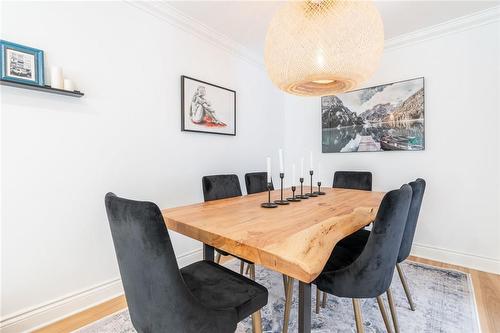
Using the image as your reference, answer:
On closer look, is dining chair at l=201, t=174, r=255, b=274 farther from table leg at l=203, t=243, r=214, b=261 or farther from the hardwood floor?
the hardwood floor

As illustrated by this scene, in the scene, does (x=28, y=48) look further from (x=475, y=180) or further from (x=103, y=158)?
(x=475, y=180)

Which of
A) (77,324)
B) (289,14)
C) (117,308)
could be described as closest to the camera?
(289,14)

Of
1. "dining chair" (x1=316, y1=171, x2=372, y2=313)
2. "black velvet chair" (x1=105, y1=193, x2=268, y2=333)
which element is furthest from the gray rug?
"dining chair" (x1=316, y1=171, x2=372, y2=313)

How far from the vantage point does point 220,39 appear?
2.80 m

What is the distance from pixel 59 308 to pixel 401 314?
228 centimetres

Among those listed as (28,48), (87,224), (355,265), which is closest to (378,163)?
(355,265)

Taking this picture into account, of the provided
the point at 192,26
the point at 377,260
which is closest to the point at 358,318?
the point at 377,260

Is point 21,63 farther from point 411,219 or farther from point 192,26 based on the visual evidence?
point 411,219

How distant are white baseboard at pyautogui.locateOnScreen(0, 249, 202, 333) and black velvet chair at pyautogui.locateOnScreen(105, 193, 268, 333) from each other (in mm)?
1144

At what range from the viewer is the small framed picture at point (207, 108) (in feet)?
8.19

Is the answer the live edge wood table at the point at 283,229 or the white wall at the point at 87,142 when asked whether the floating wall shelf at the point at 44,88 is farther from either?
the live edge wood table at the point at 283,229

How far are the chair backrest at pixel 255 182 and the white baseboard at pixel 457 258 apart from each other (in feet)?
5.99

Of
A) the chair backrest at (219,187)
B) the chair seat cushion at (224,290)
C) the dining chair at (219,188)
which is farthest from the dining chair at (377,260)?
the chair backrest at (219,187)

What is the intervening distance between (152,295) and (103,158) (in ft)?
4.67
